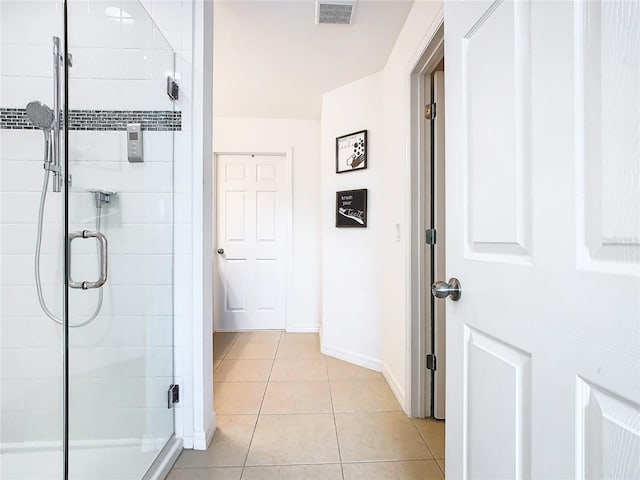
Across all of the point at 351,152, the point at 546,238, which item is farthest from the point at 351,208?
the point at 546,238

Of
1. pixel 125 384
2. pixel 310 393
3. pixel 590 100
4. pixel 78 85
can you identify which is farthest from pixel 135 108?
pixel 310 393

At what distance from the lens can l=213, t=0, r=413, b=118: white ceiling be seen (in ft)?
6.22

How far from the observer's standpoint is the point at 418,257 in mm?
Result: 1863

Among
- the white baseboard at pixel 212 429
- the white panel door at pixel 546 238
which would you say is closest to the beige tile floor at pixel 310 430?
the white baseboard at pixel 212 429

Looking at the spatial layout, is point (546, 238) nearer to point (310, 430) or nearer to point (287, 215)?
point (310, 430)

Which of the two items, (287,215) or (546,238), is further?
(287,215)

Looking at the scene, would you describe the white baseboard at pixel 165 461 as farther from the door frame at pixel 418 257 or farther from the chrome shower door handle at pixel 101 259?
the door frame at pixel 418 257

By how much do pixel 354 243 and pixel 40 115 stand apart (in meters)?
2.11

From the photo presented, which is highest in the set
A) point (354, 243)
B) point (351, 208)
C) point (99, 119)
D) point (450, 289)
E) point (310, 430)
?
point (99, 119)

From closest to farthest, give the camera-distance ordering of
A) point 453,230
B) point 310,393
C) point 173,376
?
point 453,230
point 173,376
point 310,393

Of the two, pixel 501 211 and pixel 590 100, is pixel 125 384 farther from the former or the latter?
pixel 590 100

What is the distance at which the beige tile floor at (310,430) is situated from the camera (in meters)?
1.43

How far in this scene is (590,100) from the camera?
48 centimetres

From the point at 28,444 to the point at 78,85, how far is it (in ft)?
4.88
